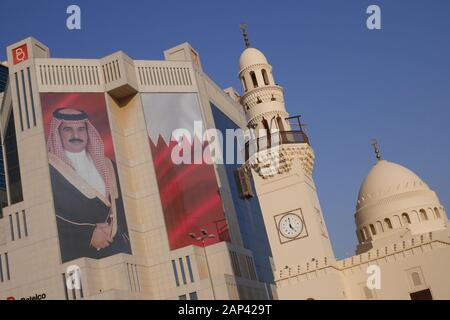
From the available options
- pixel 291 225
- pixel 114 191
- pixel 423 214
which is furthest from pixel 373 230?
pixel 114 191

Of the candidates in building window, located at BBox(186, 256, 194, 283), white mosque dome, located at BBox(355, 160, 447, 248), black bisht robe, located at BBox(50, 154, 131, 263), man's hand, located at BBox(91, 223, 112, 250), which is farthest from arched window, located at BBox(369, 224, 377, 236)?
man's hand, located at BBox(91, 223, 112, 250)

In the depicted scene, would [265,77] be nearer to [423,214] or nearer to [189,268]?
[423,214]

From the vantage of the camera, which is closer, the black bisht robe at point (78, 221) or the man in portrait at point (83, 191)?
the black bisht robe at point (78, 221)

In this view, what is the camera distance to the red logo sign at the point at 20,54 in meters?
75.2

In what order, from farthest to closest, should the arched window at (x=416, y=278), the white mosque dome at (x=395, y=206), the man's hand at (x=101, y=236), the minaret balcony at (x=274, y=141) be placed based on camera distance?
the man's hand at (x=101, y=236) < the white mosque dome at (x=395, y=206) < the minaret balcony at (x=274, y=141) < the arched window at (x=416, y=278)

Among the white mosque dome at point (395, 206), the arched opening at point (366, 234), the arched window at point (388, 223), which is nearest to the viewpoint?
the white mosque dome at point (395, 206)

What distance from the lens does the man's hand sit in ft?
221

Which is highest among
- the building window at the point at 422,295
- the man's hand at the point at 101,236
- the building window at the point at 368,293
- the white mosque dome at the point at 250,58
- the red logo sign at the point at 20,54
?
the red logo sign at the point at 20,54

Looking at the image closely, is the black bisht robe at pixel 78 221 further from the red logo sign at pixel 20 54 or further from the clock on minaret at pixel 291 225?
the clock on minaret at pixel 291 225

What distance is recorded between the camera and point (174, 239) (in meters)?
73.8

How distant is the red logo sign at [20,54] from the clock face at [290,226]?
43.3 meters

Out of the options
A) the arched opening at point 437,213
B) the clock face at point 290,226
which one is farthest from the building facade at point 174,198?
the arched opening at point 437,213

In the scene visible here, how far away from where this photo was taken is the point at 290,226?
46.5 meters
